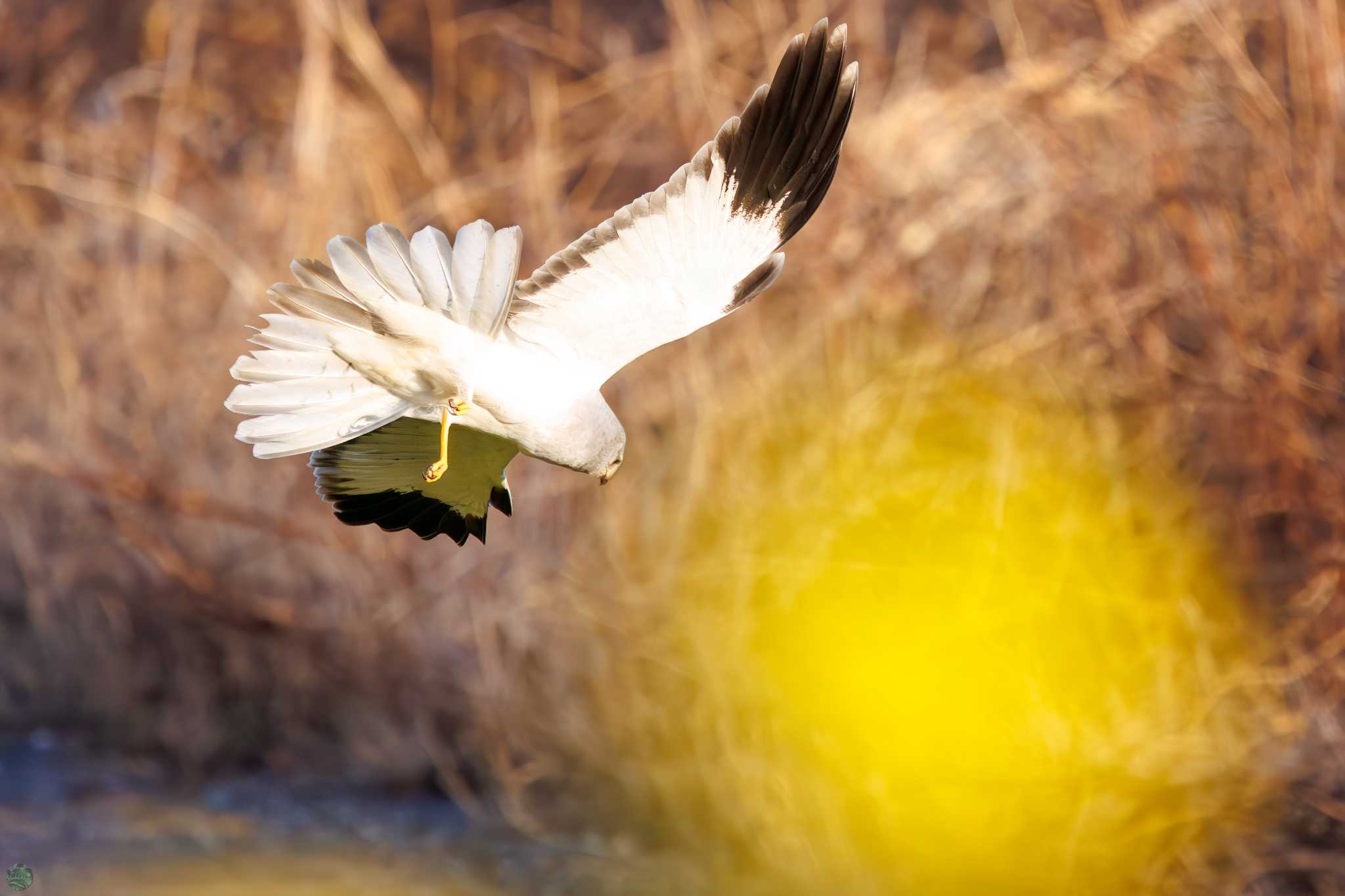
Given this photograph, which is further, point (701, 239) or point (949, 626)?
point (949, 626)

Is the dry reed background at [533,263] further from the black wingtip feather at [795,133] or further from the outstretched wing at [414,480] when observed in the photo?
the black wingtip feather at [795,133]

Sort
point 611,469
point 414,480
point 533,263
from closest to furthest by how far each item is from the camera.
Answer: point 611,469, point 414,480, point 533,263

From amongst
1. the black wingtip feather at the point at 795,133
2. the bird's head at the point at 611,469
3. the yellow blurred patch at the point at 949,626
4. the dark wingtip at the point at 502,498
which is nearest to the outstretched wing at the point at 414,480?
the dark wingtip at the point at 502,498

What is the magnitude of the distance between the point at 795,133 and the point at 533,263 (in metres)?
2.98

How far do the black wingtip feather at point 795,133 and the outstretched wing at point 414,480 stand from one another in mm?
763

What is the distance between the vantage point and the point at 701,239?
260cm

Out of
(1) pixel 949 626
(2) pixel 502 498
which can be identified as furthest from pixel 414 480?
(1) pixel 949 626

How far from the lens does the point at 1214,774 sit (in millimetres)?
4641

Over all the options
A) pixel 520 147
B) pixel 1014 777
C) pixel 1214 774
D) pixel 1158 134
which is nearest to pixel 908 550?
pixel 1014 777

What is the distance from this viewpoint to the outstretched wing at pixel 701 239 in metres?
2.51

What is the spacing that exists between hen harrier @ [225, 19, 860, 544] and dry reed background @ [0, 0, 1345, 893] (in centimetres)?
237

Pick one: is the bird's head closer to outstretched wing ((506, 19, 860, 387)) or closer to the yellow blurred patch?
outstretched wing ((506, 19, 860, 387))

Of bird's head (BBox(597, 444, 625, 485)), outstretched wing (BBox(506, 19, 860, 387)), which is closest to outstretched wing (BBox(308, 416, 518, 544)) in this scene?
bird's head (BBox(597, 444, 625, 485))

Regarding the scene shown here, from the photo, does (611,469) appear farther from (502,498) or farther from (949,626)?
(949,626)
